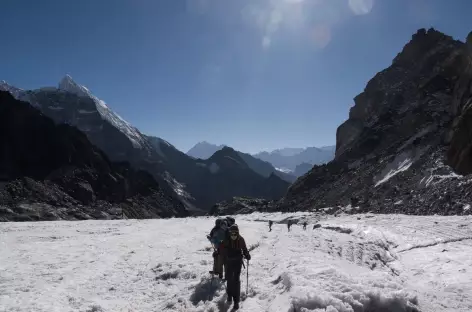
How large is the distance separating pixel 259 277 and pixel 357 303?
4540 millimetres

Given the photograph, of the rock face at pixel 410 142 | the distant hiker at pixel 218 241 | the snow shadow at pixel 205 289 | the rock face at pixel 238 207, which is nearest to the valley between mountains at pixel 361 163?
the rock face at pixel 410 142

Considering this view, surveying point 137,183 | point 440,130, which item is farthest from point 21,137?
point 440,130

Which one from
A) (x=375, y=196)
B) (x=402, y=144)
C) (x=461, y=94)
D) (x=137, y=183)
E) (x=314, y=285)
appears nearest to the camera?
(x=314, y=285)

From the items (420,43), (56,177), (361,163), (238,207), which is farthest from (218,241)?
(420,43)

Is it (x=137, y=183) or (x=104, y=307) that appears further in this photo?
(x=137, y=183)

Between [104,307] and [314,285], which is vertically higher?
[314,285]

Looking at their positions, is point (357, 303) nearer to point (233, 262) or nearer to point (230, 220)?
point (233, 262)

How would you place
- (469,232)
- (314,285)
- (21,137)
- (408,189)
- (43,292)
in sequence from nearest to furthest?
(314,285) → (43,292) → (469,232) → (408,189) → (21,137)

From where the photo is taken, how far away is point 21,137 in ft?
424

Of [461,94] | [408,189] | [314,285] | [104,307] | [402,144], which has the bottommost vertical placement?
[104,307]

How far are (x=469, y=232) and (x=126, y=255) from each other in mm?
22082

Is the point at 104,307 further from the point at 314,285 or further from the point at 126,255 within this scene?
the point at 126,255

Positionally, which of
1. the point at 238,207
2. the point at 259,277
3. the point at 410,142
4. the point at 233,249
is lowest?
the point at 259,277

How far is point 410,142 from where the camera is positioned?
77500mm
